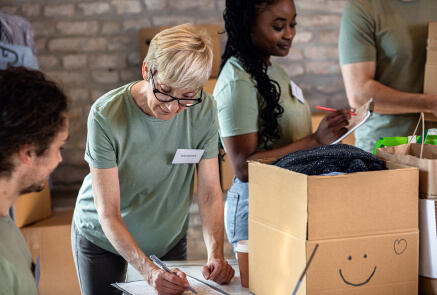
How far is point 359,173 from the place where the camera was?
1107 mm

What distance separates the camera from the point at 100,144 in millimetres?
1445

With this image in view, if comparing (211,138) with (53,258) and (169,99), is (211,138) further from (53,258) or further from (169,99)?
(53,258)

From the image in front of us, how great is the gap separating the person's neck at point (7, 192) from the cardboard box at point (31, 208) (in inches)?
77.2

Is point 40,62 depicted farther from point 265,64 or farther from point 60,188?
point 265,64

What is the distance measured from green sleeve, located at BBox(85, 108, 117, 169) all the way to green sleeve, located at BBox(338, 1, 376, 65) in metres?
1.05

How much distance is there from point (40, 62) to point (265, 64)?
8.33ft

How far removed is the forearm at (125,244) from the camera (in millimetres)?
1383

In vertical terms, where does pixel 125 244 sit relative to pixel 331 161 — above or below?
below

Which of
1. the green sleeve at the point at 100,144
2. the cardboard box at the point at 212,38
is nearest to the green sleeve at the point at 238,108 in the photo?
the green sleeve at the point at 100,144

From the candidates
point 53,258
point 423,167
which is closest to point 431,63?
point 423,167

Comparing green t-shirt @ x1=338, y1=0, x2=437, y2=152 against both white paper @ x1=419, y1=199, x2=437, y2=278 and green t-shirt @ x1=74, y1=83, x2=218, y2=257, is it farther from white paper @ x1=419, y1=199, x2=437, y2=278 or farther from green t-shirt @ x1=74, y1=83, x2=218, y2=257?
white paper @ x1=419, y1=199, x2=437, y2=278

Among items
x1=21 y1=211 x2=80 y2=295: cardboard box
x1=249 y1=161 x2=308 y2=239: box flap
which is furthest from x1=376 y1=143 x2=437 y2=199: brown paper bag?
x1=21 y1=211 x2=80 y2=295: cardboard box

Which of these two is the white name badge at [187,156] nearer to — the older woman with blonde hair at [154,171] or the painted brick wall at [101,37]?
the older woman with blonde hair at [154,171]

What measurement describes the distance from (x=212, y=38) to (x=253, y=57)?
1.75 metres
